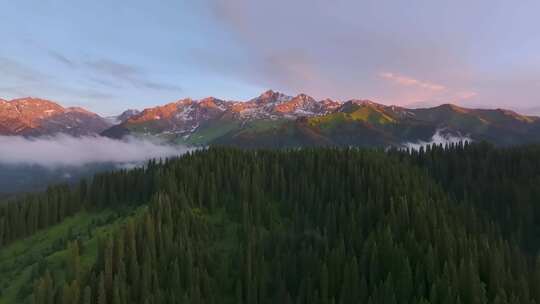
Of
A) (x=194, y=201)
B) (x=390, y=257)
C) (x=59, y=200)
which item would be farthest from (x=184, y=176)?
(x=390, y=257)

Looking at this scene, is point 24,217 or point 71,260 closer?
point 71,260

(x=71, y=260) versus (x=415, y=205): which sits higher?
(x=415, y=205)

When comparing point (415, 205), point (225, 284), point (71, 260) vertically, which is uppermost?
point (415, 205)

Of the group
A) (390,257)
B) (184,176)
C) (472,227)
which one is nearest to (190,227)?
(184,176)

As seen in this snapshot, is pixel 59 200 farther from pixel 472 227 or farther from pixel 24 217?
pixel 472 227

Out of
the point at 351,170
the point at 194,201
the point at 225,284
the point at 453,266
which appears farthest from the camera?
the point at 351,170

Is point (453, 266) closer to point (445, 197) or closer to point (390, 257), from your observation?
point (390, 257)

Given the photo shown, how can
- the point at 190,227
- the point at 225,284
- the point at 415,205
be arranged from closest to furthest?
the point at 225,284
the point at 190,227
the point at 415,205
